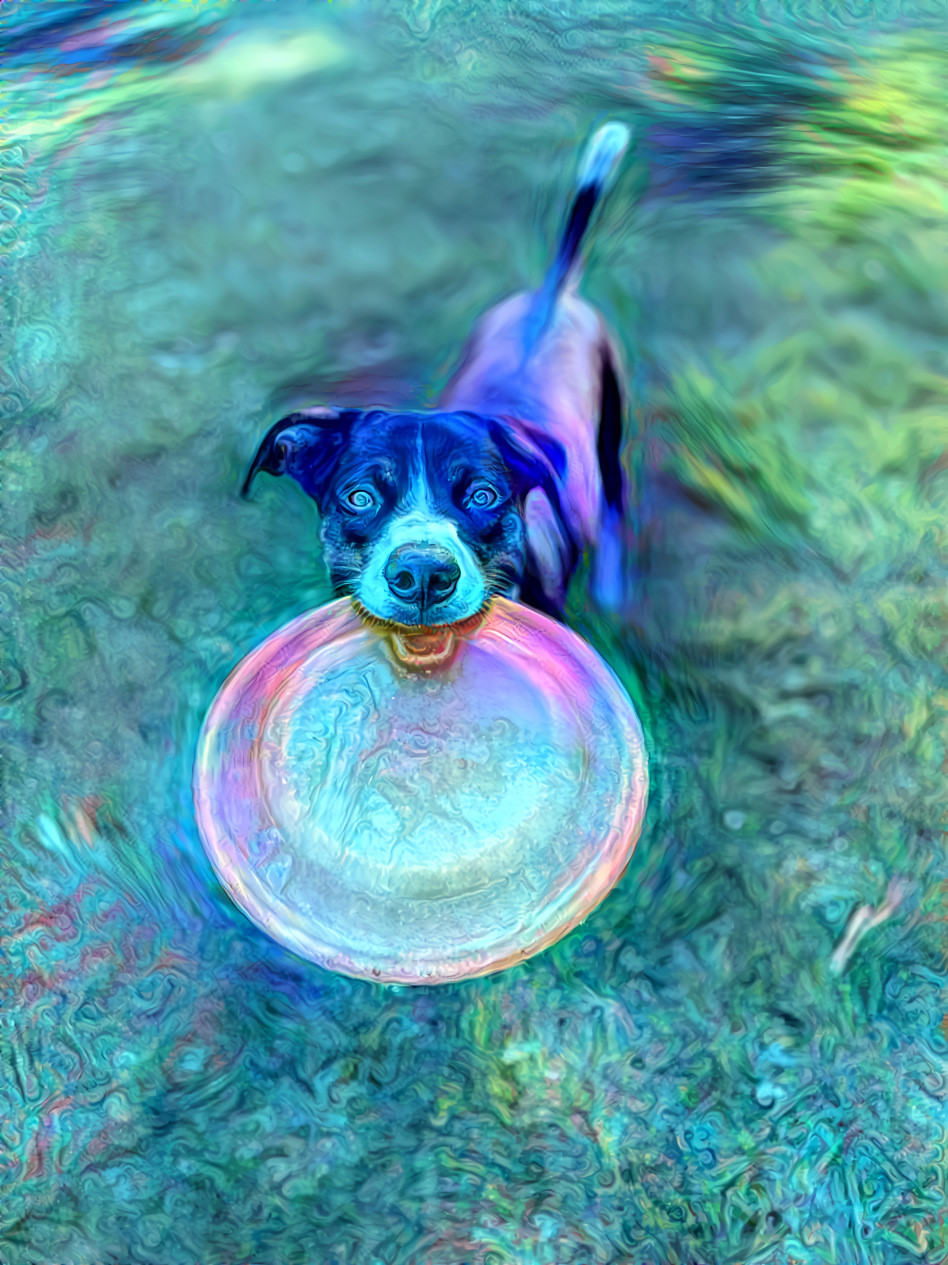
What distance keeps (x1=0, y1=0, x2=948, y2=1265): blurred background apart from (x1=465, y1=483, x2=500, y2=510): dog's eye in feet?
0.84

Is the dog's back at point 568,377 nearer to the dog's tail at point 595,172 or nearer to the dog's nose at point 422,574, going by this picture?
the dog's tail at point 595,172

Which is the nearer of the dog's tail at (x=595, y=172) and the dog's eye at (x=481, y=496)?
the dog's eye at (x=481, y=496)

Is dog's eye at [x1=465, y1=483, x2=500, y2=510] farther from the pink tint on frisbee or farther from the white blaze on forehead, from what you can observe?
the pink tint on frisbee

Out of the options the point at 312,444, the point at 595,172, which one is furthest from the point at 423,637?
the point at 595,172

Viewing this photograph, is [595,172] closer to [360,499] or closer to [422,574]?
[360,499]

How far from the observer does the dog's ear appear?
5.98 feet

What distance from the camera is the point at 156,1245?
165 centimetres

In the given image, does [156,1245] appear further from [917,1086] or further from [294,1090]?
[917,1086]

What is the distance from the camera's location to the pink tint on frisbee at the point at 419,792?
5.81 feet

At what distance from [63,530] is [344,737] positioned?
2.11 feet

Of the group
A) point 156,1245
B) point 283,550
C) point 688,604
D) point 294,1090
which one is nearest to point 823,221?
point 688,604

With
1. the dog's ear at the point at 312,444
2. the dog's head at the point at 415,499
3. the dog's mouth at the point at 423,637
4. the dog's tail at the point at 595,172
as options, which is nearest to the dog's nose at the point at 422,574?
the dog's head at the point at 415,499

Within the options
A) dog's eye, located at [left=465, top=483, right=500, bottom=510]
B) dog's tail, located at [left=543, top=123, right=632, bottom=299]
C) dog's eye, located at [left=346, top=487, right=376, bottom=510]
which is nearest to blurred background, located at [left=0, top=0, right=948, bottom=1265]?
dog's tail, located at [left=543, top=123, right=632, bottom=299]

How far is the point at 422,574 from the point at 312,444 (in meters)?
0.38
